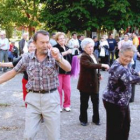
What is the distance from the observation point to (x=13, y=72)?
3.40m

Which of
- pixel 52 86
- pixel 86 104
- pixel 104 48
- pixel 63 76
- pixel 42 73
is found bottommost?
pixel 86 104

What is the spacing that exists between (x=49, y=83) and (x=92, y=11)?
13271 mm

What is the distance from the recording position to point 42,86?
3.24 metres

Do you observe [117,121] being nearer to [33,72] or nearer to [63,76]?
[33,72]

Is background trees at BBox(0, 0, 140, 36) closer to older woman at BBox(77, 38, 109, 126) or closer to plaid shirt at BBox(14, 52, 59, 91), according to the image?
older woman at BBox(77, 38, 109, 126)

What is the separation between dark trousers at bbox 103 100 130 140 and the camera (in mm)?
3469

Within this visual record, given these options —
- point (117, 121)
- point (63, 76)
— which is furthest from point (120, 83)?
point (63, 76)

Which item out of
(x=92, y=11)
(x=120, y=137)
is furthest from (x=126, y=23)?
(x=120, y=137)

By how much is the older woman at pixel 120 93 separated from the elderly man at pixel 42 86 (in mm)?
653

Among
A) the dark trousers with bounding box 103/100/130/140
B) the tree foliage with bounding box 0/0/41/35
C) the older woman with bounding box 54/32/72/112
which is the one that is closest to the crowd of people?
the dark trousers with bounding box 103/100/130/140

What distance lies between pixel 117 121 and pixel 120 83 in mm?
575

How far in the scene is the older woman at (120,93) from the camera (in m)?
3.24

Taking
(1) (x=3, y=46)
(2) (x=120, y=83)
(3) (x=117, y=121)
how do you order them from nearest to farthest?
1. (2) (x=120, y=83)
2. (3) (x=117, y=121)
3. (1) (x=3, y=46)

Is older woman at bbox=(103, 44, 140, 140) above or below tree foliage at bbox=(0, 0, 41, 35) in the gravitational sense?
below
